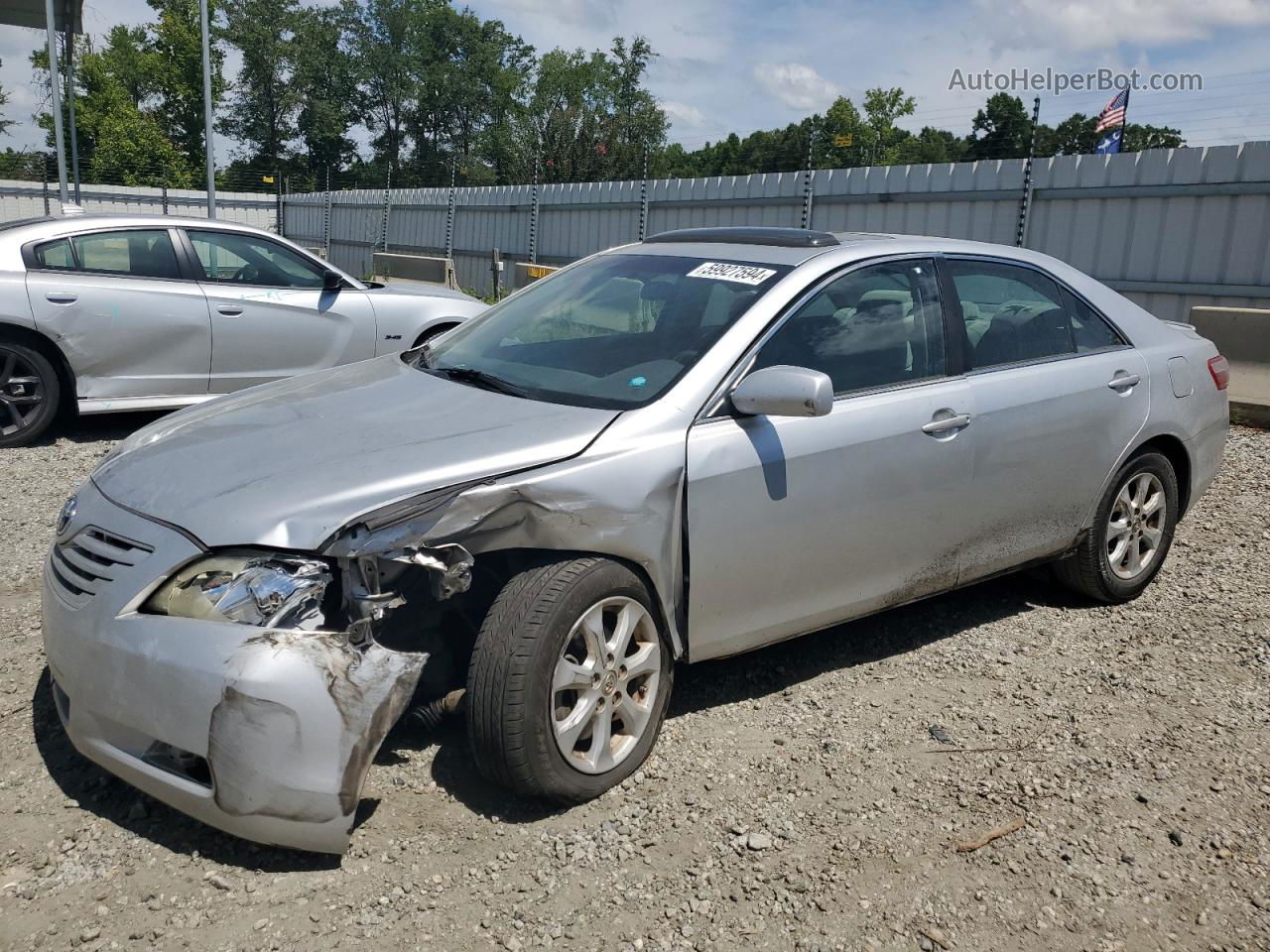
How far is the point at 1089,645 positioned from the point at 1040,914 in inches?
77.5

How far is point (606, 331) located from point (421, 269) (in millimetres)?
14596

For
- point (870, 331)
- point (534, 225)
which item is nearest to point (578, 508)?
point (870, 331)

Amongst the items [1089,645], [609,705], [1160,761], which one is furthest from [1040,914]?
[1089,645]

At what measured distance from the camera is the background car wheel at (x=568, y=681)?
2893 millimetres

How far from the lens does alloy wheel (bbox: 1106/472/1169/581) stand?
15.7ft

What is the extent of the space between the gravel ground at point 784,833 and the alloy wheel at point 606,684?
6.9 inches

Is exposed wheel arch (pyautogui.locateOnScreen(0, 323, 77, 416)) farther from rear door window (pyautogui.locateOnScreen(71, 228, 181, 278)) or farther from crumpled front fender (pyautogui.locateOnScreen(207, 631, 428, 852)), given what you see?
crumpled front fender (pyautogui.locateOnScreen(207, 631, 428, 852))

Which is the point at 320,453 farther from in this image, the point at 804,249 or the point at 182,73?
the point at 182,73

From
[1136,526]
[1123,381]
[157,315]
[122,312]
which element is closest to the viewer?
[1123,381]

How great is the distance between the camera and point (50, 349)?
286 inches

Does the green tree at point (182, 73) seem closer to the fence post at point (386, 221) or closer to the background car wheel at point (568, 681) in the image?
the fence post at point (386, 221)

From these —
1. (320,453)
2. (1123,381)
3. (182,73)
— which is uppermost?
(182,73)

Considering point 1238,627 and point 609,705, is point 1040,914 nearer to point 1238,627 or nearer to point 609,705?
point 609,705

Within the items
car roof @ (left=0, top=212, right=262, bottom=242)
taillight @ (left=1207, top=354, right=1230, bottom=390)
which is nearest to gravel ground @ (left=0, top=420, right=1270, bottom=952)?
taillight @ (left=1207, top=354, right=1230, bottom=390)
